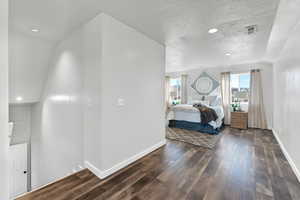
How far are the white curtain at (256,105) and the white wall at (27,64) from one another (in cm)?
631

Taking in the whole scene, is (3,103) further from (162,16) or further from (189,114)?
(189,114)

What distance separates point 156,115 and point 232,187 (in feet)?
6.00

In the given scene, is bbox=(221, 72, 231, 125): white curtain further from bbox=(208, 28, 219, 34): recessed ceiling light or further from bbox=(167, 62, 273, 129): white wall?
bbox=(208, 28, 219, 34): recessed ceiling light

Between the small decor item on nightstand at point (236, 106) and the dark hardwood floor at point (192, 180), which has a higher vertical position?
the small decor item on nightstand at point (236, 106)

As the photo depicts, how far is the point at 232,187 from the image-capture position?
1818 mm

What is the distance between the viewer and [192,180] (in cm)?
198

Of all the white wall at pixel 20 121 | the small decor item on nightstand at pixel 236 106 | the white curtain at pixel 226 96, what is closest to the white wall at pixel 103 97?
the white wall at pixel 20 121

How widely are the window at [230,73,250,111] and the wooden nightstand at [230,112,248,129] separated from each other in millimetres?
619

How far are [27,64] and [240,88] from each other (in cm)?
692

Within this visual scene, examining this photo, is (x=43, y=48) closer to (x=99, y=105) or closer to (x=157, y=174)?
(x=99, y=105)

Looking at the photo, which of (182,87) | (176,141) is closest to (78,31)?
(176,141)

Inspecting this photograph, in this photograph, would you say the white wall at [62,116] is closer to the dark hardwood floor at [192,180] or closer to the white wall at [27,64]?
the white wall at [27,64]

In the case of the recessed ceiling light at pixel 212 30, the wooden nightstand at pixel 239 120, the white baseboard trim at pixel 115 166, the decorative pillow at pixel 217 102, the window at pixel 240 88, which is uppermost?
the recessed ceiling light at pixel 212 30

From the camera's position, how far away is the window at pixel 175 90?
7.26 metres
